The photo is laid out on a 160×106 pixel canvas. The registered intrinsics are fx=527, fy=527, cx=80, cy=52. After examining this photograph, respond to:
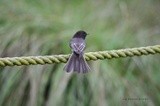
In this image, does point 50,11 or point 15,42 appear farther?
point 50,11

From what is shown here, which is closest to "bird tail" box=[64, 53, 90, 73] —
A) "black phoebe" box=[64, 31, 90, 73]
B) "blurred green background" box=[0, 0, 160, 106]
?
"black phoebe" box=[64, 31, 90, 73]

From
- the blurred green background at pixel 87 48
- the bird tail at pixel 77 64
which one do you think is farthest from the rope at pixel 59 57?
the blurred green background at pixel 87 48

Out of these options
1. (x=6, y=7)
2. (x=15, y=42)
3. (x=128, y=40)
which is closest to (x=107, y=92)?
(x=128, y=40)

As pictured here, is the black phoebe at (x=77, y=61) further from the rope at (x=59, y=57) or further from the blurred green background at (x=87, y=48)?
the blurred green background at (x=87, y=48)

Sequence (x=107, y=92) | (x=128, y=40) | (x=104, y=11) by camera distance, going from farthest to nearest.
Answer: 1. (x=104, y=11)
2. (x=128, y=40)
3. (x=107, y=92)

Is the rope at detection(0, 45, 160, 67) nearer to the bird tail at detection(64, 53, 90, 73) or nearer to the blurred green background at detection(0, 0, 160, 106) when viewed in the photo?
the bird tail at detection(64, 53, 90, 73)

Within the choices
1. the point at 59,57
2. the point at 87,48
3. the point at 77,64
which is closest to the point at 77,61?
the point at 77,64

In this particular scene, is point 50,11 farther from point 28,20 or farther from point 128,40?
point 128,40
